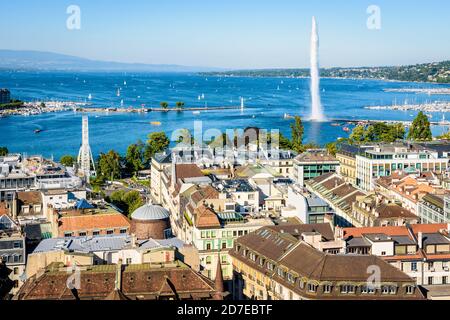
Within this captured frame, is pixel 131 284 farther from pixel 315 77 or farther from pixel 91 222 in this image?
pixel 315 77

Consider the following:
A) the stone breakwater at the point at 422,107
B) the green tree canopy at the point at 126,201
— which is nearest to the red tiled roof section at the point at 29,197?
the green tree canopy at the point at 126,201

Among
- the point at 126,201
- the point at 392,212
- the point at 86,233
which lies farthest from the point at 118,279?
the point at 126,201

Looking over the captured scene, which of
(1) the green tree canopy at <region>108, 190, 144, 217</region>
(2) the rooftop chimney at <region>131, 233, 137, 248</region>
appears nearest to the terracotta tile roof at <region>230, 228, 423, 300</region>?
(2) the rooftop chimney at <region>131, 233, 137, 248</region>

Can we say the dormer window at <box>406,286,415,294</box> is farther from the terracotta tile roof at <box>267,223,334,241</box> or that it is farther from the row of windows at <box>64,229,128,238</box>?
the row of windows at <box>64,229,128,238</box>

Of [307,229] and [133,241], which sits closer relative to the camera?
[133,241]

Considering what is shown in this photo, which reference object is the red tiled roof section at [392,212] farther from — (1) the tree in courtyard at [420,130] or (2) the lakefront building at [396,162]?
(1) the tree in courtyard at [420,130]

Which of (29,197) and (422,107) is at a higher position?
(422,107)
